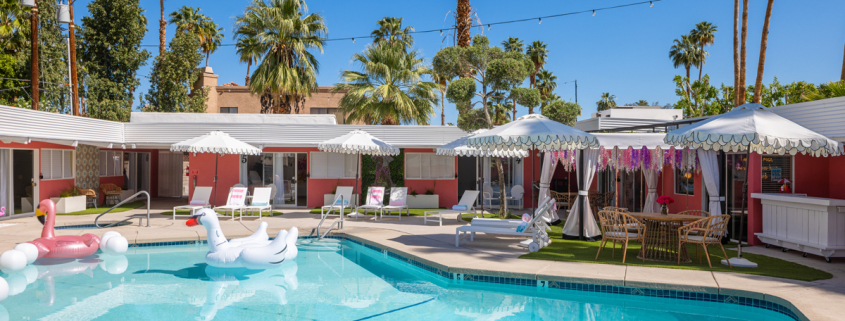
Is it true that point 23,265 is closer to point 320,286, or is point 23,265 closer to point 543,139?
point 320,286

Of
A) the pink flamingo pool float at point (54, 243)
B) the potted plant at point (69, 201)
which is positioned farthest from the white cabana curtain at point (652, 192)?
the potted plant at point (69, 201)

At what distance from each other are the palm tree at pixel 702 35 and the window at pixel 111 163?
36.5m

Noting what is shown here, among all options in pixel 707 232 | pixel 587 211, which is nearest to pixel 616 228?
pixel 707 232

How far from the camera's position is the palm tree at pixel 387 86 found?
60.0ft

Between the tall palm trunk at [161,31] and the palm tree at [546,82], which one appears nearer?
the tall palm trunk at [161,31]

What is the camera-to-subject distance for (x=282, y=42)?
18484 millimetres

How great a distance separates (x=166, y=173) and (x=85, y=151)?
4.79 m

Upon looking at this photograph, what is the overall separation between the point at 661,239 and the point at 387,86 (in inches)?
491

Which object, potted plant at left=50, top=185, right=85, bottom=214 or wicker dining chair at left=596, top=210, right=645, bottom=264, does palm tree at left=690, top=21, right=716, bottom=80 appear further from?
potted plant at left=50, top=185, right=85, bottom=214

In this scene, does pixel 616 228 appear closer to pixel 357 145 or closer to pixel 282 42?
pixel 357 145

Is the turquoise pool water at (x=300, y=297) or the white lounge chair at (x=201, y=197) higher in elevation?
the white lounge chair at (x=201, y=197)

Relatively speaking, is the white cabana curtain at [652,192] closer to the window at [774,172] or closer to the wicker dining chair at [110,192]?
the window at [774,172]

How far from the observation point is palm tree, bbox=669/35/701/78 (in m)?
37.2

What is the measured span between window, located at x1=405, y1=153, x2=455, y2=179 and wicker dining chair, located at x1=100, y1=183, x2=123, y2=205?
9412mm
